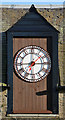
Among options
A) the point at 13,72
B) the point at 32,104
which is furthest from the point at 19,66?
the point at 32,104

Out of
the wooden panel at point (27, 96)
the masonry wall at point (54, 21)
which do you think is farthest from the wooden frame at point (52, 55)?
the masonry wall at point (54, 21)

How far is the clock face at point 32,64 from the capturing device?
4828 mm

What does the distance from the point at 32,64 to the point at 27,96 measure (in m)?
0.72

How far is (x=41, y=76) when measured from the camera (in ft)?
15.9

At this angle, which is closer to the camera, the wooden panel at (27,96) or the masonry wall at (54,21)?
the wooden panel at (27,96)

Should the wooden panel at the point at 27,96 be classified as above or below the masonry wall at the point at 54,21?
below

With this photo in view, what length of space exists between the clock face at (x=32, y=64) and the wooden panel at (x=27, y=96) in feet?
0.38

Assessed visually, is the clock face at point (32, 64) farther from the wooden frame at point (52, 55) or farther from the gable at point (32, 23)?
the gable at point (32, 23)

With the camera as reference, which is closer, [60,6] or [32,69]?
[32,69]

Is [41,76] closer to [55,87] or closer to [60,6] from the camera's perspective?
[55,87]

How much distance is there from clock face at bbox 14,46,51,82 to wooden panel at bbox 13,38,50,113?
116mm

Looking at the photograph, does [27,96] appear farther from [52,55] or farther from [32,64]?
[52,55]

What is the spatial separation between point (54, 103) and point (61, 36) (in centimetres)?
157

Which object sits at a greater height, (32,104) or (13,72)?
(13,72)
